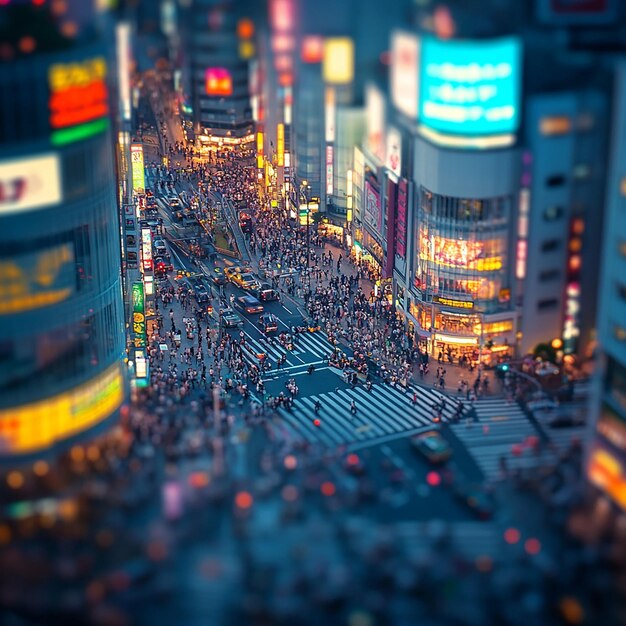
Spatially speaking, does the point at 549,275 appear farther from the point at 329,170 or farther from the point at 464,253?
the point at 329,170

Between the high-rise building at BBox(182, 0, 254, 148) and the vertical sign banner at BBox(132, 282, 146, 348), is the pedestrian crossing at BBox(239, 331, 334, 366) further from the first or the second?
the high-rise building at BBox(182, 0, 254, 148)

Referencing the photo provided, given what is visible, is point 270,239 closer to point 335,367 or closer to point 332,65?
point 335,367

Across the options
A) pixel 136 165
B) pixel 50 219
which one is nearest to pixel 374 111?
pixel 50 219

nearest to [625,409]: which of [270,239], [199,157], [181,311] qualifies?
[181,311]

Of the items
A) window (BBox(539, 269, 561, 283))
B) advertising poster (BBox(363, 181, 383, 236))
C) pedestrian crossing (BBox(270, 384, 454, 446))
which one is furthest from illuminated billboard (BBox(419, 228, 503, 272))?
advertising poster (BBox(363, 181, 383, 236))

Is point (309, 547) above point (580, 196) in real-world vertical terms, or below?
below

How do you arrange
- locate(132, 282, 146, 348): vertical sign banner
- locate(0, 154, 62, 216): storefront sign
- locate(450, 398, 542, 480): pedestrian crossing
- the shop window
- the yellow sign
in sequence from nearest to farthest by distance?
locate(0, 154, 62, 216): storefront sign → the yellow sign → locate(450, 398, 542, 480): pedestrian crossing → locate(132, 282, 146, 348): vertical sign banner → the shop window

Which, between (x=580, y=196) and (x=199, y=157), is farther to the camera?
(x=199, y=157)
